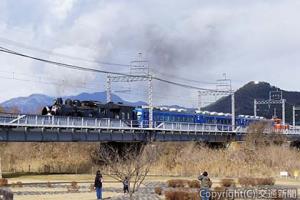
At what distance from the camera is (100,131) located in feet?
219

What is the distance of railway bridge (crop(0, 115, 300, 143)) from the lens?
5525cm

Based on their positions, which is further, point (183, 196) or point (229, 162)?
point (229, 162)

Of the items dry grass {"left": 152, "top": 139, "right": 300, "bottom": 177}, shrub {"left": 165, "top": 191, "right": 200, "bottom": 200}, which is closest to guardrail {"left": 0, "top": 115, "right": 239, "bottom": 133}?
dry grass {"left": 152, "top": 139, "right": 300, "bottom": 177}

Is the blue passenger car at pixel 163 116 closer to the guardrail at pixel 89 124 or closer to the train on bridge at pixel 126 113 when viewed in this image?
the train on bridge at pixel 126 113

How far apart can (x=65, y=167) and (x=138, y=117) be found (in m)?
12.3

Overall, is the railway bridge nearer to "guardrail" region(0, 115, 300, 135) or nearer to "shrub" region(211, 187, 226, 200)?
"guardrail" region(0, 115, 300, 135)

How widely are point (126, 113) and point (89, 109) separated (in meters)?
7.93

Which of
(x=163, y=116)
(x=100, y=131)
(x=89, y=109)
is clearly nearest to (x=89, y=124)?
(x=100, y=131)

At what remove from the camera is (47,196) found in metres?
37.5

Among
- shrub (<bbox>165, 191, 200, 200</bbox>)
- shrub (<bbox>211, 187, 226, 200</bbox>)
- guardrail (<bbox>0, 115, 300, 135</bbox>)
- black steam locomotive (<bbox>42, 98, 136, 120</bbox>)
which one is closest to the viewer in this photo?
shrub (<bbox>211, 187, 226, 200</bbox>)

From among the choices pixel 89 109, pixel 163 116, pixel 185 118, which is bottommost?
pixel 185 118

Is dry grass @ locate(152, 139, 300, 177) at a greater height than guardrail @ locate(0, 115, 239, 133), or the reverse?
guardrail @ locate(0, 115, 239, 133)

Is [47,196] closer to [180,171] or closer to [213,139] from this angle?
[180,171]

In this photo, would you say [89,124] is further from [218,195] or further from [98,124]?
[218,195]
